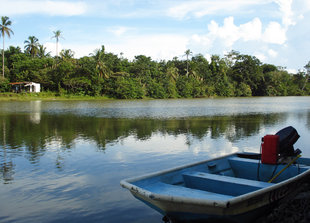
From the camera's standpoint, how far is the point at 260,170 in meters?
6.48

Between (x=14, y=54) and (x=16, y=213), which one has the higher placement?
(x=14, y=54)

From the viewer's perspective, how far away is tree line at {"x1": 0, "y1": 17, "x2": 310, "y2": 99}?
61.2 metres

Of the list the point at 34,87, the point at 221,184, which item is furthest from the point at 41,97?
the point at 221,184

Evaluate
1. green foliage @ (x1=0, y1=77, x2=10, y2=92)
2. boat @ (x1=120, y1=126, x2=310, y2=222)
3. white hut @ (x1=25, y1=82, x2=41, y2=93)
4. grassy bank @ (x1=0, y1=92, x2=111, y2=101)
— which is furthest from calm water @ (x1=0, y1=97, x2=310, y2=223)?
green foliage @ (x1=0, y1=77, x2=10, y2=92)

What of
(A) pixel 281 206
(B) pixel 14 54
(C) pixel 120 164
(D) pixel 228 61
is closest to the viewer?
(A) pixel 281 206

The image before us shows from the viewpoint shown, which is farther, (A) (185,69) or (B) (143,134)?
(A) (185,69)

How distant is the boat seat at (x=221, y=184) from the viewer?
16.9 ft

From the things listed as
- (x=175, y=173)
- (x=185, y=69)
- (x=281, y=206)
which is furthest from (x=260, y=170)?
(x=185, y=69)

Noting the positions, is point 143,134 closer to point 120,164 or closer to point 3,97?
point 120,164

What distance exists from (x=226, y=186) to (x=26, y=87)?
60.0 m

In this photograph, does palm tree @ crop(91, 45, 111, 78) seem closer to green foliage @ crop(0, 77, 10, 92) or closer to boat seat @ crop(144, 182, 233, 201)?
green foliage @ crop(0, 77, 10, 92)

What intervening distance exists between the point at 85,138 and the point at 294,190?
33.2 ft

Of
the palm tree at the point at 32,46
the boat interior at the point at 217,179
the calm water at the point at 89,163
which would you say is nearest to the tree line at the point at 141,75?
the palm tree at the point at 32,46

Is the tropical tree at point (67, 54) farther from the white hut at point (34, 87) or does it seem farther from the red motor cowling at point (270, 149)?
the red motor cowling at point (270, 149)
